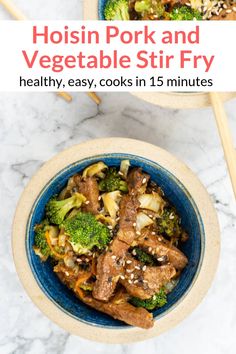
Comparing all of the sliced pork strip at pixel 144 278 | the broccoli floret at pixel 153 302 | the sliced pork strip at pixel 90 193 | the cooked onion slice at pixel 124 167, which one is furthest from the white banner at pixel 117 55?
the broccoli floret at pixel 153 302

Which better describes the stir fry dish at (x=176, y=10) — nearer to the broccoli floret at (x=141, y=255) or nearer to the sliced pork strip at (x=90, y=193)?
the sliced pork strip at (x=90, y=193)

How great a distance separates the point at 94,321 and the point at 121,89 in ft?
3.80

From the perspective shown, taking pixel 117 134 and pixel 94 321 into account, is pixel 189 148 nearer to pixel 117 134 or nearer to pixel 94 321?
pixel 117 134

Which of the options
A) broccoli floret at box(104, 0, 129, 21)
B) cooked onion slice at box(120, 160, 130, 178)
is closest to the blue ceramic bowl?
cooked onion slice at box(120, 160, 130, 178)

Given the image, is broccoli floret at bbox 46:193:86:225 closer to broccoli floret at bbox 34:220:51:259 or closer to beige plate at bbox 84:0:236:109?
broccoli floret at bbox 34:220:51:259

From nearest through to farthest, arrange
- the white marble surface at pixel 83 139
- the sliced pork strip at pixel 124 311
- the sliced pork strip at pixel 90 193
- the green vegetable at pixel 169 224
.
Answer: the sliced pork strip at pixel 124 311 → the sliced pork strip at pixel 90 193 → the green vegetable at pixel 169 224 → the white marble surface at pixel 83 139

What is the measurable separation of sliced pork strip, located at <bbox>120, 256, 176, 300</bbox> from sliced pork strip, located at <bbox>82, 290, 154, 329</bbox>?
0.07 metres

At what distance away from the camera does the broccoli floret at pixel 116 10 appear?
9.55ft

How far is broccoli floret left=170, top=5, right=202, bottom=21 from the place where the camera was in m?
3.00

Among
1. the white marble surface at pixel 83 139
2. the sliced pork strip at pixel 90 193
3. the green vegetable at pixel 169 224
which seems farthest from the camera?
the white marble surface at pixel 83 139

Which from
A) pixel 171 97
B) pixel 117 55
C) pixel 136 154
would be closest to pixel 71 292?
pixel 136 154

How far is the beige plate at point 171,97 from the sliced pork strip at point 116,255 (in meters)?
0.47

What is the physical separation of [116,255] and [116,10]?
45.4 inches

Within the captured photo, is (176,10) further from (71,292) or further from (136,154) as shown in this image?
(71,292)
